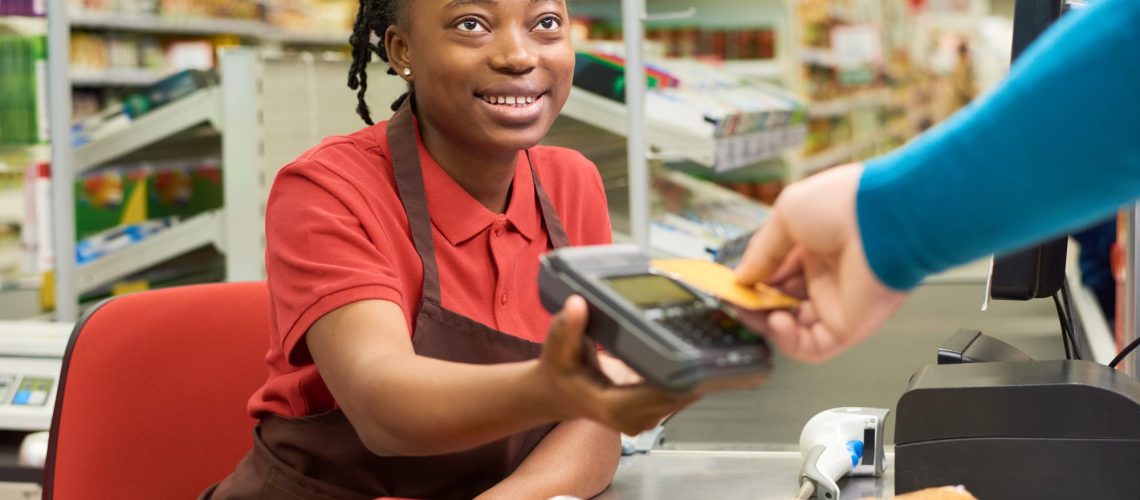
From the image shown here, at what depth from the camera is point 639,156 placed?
3.27 m

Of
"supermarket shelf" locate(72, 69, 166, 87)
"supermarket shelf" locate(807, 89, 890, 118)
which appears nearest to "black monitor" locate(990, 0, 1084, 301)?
"supermarket shelf" locate(72, 69, 166, 87)

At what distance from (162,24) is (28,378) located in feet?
4.99

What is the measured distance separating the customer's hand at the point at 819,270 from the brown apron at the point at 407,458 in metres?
0.53

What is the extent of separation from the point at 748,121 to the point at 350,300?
9.15ft

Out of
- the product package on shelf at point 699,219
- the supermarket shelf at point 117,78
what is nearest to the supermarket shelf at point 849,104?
the product package on shelf at point 699,219

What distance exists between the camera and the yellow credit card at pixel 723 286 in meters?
0.88

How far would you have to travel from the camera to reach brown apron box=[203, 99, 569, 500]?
140 centimetres

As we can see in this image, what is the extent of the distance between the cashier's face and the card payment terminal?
528mm

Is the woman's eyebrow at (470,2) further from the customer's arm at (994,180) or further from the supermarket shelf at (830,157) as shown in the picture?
the supermarket shelf at (830,157)

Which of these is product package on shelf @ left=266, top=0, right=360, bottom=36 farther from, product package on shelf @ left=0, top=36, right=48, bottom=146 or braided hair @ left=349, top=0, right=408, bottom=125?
braided hair @ left=349, top=0, right=408, bottom=125

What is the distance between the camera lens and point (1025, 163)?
2.58 ft

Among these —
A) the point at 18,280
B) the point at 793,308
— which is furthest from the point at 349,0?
the point at 793,308

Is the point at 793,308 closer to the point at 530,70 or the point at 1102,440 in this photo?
the point at 1102,440

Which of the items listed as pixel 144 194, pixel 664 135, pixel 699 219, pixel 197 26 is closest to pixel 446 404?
pixel 664 135
